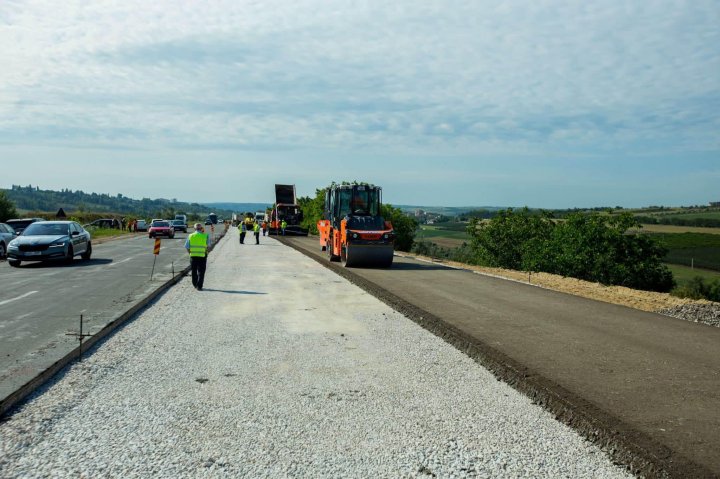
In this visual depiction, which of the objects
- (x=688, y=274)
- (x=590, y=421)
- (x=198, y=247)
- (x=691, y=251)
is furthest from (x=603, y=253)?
(x=590, y=421)

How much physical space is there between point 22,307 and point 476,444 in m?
10.7

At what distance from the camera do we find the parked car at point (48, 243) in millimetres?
22688

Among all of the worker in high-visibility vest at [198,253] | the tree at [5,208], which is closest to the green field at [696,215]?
the tree at [5,208]

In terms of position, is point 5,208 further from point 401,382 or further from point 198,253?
point 401,382

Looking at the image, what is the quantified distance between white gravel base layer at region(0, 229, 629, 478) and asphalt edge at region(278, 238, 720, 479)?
0.50 ft

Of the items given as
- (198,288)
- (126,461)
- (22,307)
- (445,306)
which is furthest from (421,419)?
(198,288)

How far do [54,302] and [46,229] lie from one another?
39.8ft

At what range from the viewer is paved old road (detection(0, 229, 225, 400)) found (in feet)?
27.2

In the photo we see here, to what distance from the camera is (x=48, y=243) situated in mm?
23000

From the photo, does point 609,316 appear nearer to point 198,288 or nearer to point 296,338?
point 296,338

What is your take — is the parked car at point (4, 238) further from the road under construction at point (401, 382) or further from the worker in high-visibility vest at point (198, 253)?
the road under construction at point (401, 382)

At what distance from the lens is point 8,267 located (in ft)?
75.0

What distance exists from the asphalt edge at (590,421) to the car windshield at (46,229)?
19101mm

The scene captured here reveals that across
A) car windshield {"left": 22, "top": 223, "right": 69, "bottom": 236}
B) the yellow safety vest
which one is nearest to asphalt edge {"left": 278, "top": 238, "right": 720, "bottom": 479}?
the yellow safety vest
